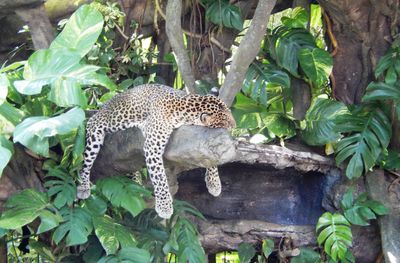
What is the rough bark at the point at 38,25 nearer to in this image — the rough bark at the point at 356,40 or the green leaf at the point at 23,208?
the green leaf at the point at 23,208

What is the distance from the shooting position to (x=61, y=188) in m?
5.09

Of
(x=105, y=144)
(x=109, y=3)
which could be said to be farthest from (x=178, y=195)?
(x=109, y=3)

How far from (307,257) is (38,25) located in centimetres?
283

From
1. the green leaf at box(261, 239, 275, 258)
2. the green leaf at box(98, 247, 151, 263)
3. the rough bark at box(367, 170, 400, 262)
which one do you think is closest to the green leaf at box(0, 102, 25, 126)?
the green leaf at box(98, 247, 151, 263)

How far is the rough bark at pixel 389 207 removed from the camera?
5.88 metres

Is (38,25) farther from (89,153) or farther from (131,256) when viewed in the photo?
(131,256)

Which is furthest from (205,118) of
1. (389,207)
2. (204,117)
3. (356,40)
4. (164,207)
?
(356,40)

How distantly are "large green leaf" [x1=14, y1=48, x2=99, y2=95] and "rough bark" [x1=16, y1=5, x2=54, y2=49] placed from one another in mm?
1299

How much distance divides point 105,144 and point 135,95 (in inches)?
16.8

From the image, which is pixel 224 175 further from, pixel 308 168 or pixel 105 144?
pixel 105 144

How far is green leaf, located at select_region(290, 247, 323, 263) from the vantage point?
5.99 meters

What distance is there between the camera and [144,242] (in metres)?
5.40

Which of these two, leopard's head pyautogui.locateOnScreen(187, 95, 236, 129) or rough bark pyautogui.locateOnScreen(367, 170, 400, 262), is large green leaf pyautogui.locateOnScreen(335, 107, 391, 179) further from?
leopard's head pyautogui.locateOnScreen(187, 95, 236, 129)

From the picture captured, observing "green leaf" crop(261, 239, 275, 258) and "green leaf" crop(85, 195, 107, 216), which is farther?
"green leaf" crop(261, 239, 275, 258)
